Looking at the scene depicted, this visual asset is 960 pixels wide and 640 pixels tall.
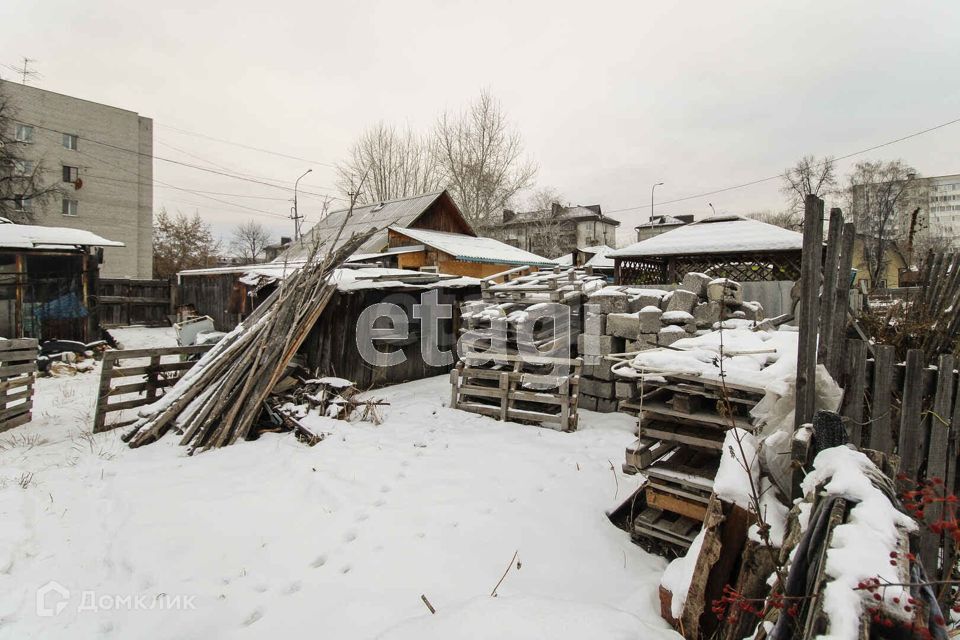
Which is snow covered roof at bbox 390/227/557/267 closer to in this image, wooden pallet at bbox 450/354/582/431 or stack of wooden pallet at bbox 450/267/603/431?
stack of wooden pallet at bbox 450/267/603/431

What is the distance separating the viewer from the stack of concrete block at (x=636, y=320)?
669 centimetres

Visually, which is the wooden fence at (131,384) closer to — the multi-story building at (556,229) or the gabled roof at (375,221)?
the gabled roof at (375,221)

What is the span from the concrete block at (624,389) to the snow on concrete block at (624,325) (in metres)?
0.75

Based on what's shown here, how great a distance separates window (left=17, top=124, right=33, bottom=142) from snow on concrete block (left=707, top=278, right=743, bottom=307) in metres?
38.5

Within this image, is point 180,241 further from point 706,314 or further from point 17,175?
point 706,314

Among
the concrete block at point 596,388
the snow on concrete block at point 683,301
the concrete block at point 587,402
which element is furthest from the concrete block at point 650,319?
the concrete block at point 587,402

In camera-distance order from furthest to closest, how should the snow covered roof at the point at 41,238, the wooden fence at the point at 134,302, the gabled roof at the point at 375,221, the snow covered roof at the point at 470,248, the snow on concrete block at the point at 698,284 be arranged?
the gabled roof at the point at 375,221
the snow covered roof at the point at 470,248
the wooden fence at the point at 134,302
the snow covered roof at the point at 41,238
the snow on concrete block at the point at 698,284

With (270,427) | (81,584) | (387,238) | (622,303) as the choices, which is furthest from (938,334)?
(387,238)

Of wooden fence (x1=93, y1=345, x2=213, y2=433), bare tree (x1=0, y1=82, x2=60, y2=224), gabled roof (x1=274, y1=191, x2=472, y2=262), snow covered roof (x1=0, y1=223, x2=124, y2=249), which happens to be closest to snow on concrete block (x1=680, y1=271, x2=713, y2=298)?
wooden fence (x1=93, y1=345, x2=213, y2=433)

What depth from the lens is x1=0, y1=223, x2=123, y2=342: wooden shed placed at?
35.2ft

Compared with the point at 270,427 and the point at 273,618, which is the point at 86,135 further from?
the point at 273,618

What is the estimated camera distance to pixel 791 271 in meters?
11.2

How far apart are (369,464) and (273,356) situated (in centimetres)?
256

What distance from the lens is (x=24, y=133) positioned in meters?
27.0
